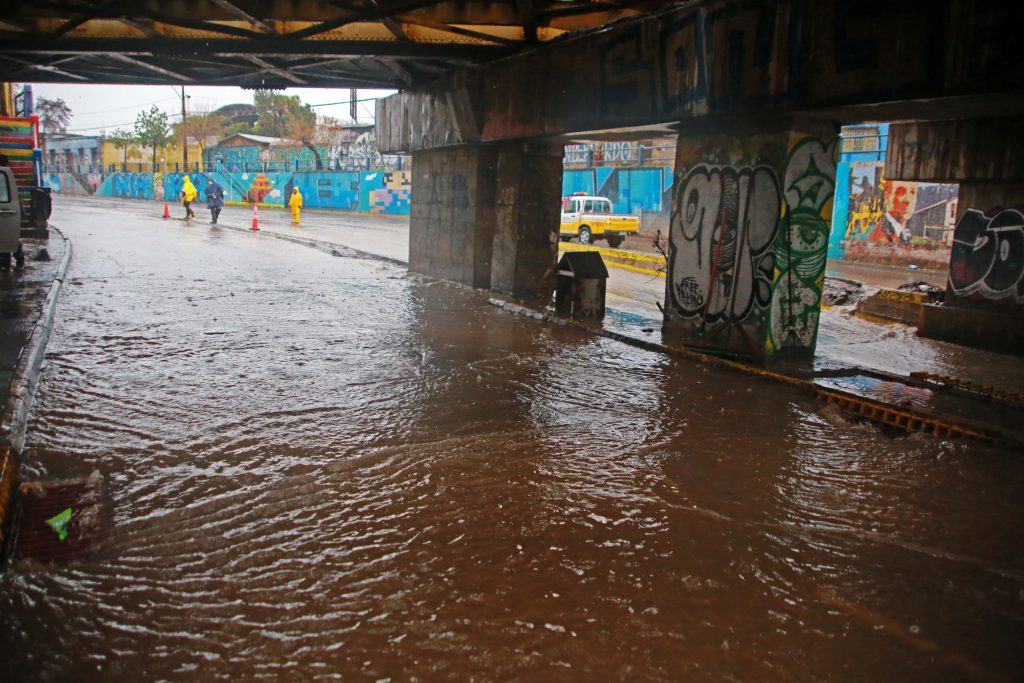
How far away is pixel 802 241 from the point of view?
30.6 ft

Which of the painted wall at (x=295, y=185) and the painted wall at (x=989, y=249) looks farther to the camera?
the painted wall at (x=295, y=185)

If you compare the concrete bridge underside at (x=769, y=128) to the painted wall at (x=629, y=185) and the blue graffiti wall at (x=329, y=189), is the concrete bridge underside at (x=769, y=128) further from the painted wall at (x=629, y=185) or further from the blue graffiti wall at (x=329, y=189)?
the blue graffiti wall at (x=329, y=189)

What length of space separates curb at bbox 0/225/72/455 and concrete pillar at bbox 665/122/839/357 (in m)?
7.44

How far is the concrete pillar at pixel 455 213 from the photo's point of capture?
50.0 feet

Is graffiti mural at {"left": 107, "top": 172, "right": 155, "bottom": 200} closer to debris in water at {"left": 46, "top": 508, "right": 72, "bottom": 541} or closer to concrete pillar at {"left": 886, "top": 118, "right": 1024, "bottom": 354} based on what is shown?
concrete pillar at {"left": 886, "top": 118, "right": 1024, "bottom": 354}

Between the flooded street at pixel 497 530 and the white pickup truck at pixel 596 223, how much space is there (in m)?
22.2

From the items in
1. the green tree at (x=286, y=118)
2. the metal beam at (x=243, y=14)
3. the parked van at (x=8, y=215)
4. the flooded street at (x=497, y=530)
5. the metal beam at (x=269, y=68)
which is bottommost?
the flooded street at (x=497, y=530)

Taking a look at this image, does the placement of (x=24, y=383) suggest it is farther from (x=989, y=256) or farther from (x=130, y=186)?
(x=130, y=186)

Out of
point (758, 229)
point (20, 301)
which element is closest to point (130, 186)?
point (20, 301)

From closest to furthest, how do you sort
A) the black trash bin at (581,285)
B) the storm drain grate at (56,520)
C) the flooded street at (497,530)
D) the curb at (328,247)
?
1. the flooded street at (497,530)
2. the storm drain grate at (56,520)
3. the black trash bin at (581,285)
4. the curb at (328,247)

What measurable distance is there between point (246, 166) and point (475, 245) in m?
55.8

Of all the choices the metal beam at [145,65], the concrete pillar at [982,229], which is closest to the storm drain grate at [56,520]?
the metal beam at [145,65]

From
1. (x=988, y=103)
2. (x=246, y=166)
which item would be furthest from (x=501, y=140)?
(x=246, y=166)

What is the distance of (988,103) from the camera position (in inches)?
292
